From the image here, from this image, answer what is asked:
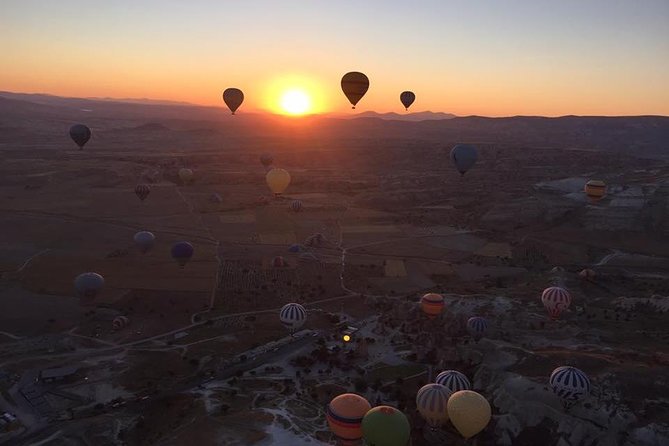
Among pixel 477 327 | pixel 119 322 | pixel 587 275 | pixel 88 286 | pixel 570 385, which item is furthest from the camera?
pixel 587 275

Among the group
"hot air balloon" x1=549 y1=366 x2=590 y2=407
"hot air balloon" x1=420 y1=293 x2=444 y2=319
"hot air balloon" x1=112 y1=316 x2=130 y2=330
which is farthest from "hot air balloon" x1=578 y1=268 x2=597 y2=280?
"hot air balloon" x1=112 y1=316 x2=130 y2=330

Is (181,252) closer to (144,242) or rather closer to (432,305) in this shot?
(144,242)

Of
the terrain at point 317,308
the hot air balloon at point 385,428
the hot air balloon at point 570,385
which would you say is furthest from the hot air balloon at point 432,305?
the hot air balloon at point 385,428

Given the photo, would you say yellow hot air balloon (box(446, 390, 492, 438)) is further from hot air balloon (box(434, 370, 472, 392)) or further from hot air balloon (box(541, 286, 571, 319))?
hot air balloon (box(541, 286, 571, 319))

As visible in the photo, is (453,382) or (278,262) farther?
(278,262)

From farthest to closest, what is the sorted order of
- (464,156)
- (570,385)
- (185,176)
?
(185,176) → (464,156) → (570,385)

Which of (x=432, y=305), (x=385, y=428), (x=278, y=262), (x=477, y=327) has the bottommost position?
(x=278, y=262)

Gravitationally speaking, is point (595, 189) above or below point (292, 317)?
above

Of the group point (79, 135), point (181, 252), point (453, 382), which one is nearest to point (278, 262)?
point (181, 252)

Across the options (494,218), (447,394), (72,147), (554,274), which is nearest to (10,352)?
(447,394)
